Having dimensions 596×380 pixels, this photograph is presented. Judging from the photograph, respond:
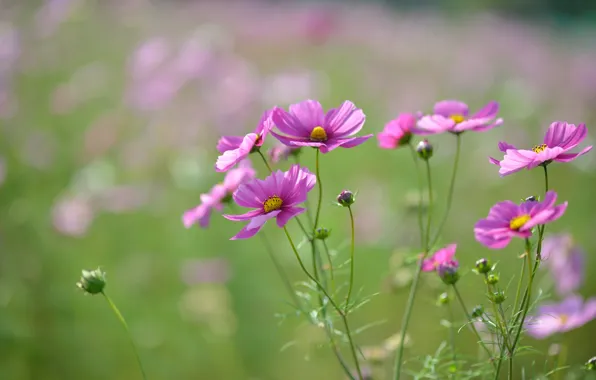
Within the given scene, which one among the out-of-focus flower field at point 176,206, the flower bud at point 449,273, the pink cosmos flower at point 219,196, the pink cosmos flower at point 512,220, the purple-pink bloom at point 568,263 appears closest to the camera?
the pink cosmos flower at point 512,220

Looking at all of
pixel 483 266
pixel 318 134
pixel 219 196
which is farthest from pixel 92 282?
pixel 483 266

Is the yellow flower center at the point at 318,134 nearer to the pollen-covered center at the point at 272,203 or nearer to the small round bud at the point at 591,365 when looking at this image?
the pollen-covered center at the point at 272,203

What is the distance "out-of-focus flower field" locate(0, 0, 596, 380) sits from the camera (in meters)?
1.52

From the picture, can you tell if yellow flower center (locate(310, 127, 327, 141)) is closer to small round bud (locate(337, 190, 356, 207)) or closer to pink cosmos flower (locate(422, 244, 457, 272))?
small round bud (locate(337, 190, 356, 207))

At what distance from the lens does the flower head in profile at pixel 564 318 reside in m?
0.85

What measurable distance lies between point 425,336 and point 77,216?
919 millimetres

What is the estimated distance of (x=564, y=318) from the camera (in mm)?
906

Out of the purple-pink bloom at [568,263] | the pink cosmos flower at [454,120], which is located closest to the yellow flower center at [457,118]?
the pink cosmos flower at [454,120]

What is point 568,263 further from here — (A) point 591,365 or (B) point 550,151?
(B) point 550,151

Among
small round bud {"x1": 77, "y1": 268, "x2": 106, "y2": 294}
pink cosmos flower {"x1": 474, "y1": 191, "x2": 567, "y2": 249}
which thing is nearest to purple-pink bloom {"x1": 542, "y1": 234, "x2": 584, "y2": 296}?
pink cosmos flower {"x1": 474, "y1": 191, "x2": 567, "y2": 249}

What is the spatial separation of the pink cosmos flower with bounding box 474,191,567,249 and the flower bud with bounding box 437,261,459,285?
91mm

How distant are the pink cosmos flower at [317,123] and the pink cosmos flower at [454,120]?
0.08 m

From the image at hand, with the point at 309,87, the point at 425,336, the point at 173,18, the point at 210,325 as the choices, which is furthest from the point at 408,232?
the point at 173,18

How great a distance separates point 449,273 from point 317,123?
0.21m
